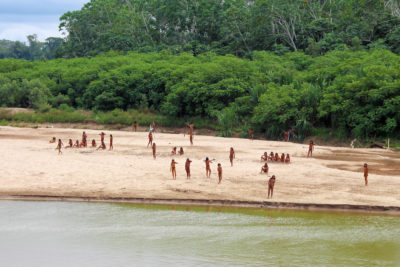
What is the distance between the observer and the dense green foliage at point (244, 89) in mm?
33812

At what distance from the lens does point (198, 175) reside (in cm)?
2291

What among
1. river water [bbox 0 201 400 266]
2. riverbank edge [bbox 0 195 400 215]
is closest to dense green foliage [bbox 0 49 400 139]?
riverbank edge [bbox 0 195 400 215]

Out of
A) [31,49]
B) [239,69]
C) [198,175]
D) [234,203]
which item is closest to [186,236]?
[234,203]

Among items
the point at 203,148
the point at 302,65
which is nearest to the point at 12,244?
the point at 203,148

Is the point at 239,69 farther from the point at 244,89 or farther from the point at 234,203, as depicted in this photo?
the point at 234,203

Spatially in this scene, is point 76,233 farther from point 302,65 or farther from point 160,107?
point 302,65

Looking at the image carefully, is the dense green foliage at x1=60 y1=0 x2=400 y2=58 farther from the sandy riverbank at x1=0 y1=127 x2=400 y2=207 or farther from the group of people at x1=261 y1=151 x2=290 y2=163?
the group of people at x1=261 y1=151 x2=290 y2=163

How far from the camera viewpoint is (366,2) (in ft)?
188

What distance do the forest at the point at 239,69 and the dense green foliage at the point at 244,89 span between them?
9 cm

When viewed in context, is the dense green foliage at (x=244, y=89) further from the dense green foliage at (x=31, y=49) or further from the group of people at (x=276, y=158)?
the dense green foliage at (x=31, y=49)

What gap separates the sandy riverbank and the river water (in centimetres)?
111

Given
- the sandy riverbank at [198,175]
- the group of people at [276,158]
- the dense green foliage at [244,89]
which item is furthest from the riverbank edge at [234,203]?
the dense green foliage at [244,89]

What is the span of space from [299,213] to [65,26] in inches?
2804

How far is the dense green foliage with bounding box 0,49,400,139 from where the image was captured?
33812 millimetres
